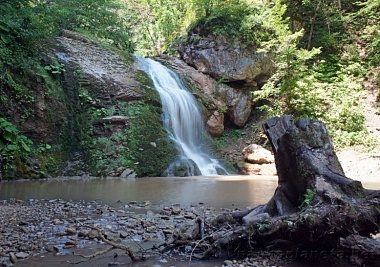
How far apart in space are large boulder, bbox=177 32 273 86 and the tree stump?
1365cm

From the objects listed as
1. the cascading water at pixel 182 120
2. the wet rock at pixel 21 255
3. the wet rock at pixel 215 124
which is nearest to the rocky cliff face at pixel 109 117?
the cascading water at pixel 182 120

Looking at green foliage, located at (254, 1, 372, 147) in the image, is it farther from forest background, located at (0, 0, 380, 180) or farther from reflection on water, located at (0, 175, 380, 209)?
reflection on water, located at (0, 175, 380, 209)

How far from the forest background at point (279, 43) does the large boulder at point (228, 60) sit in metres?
0.45

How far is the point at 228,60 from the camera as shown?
17250 mm

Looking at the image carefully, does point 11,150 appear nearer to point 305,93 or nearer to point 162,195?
point 162,195

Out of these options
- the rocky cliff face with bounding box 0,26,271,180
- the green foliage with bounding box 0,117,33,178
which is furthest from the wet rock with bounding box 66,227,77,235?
the rocky cliff face with bounding box 0,26,271,180

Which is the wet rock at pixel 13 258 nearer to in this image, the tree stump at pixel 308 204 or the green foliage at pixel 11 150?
the tree stump at pixel 308 204

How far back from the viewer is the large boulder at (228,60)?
17.1m

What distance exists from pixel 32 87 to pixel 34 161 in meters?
2.44

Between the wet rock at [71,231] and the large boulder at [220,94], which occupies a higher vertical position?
the large boulder at [220,94]

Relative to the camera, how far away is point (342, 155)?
13.5 meters

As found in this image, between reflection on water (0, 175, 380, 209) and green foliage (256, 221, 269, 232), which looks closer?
green foliage (256, 221, 269, 232)

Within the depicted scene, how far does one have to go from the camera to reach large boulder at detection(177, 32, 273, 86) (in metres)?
17.1

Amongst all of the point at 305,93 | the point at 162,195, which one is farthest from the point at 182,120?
the point at 162,195
